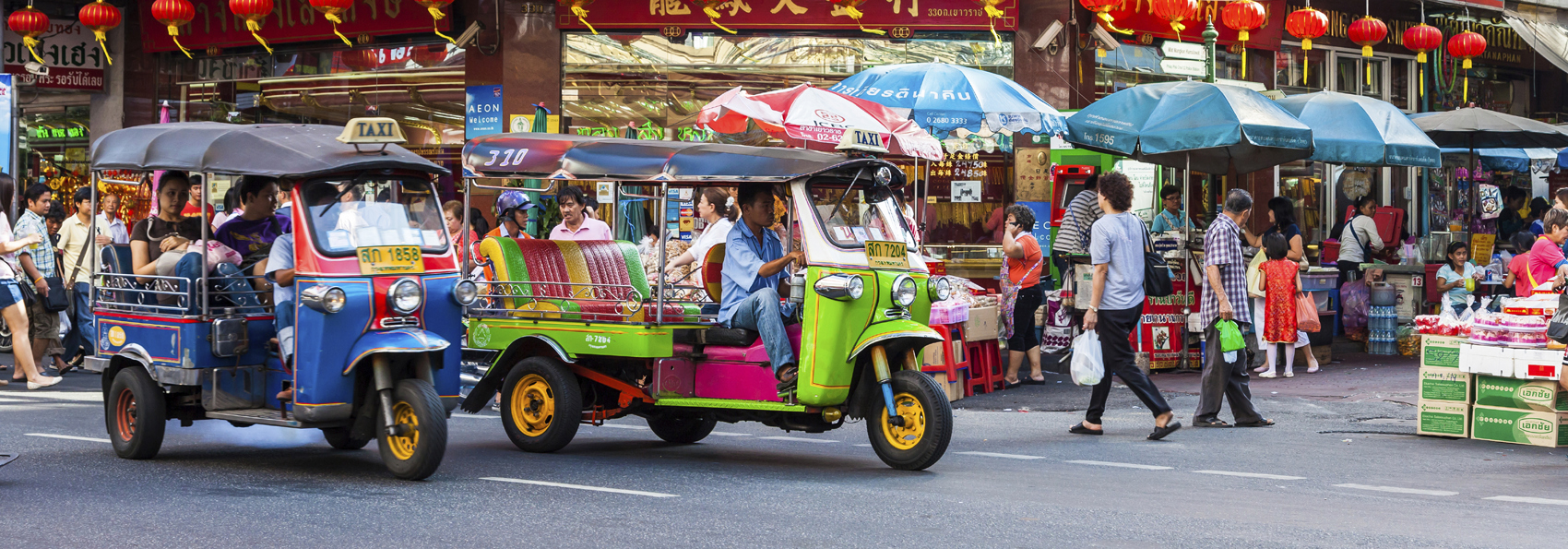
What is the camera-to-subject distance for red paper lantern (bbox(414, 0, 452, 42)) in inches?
656

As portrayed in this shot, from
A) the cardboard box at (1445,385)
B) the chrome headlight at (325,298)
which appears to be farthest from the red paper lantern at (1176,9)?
the chrome headlight at (325,298)

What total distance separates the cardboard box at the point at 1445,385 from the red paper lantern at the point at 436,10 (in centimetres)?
1110

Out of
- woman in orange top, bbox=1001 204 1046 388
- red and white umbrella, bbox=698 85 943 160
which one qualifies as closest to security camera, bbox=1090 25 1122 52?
red and white umbrella, bbox=698 85 943 160

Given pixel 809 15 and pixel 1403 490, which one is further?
pixel 809 15

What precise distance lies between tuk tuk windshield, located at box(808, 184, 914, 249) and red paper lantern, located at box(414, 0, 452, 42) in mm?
9470

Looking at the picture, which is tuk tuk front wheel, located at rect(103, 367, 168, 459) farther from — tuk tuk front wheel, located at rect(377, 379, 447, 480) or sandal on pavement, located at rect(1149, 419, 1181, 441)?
sandal on pavement, located at rect(1149, 419, 1181, 441)

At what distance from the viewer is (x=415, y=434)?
7.58m

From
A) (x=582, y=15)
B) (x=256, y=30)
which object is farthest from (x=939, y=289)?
(x=256, y=30)

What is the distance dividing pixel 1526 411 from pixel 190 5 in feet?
50.8

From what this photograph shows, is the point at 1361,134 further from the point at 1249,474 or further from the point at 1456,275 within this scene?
the point at 1249,474

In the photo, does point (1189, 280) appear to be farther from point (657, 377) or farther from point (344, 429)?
point (344, 429)

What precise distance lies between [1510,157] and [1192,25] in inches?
246

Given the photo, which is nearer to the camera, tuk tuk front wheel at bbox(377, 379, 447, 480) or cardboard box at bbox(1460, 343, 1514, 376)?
tuk tuk front wheel at bbox(377, 379, 447, 480)

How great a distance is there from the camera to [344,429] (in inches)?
323
